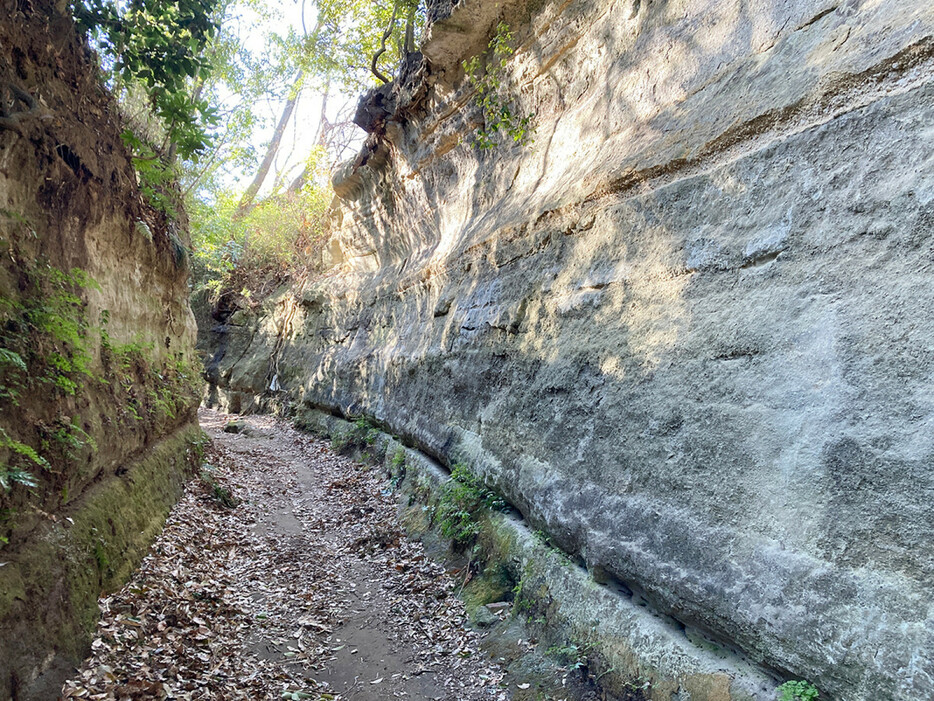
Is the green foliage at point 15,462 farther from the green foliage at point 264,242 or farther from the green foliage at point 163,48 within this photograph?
the green foliage at point 264,242

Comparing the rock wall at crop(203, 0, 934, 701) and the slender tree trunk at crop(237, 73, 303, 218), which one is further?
the slender tree trunk at crop(237, 73, 303, 218)

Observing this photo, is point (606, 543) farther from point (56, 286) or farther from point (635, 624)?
point (56, 286)

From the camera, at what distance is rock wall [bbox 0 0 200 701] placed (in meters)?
3.51

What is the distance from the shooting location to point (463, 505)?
6520mm

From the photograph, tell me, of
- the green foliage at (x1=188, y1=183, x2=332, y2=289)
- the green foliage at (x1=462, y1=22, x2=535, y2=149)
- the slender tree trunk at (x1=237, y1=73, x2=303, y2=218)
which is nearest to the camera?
the green foliage at (x1=462, y1=22, x2=535, y2=149)

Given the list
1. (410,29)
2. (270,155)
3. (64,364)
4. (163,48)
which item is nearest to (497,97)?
(163,48)

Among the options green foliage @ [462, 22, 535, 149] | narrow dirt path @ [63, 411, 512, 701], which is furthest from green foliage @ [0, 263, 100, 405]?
green foliage @ [462, 22, 535, 149]

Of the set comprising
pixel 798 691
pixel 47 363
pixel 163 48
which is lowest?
pixel 798 691

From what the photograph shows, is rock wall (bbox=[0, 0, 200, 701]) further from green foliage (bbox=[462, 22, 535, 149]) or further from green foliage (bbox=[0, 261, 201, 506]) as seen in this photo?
green foliage (bbox=[462, 22, 535, 149])

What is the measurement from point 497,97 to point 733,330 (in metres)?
6.45

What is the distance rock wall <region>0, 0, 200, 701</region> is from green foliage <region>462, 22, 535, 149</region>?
5.12m

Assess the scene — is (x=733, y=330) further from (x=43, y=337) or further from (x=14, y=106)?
(x=14, y=106)

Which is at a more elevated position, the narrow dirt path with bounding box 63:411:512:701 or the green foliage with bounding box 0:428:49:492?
the green foliage with bounding box 0:428:49:492

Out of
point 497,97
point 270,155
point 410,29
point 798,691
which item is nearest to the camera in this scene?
point 798,691
